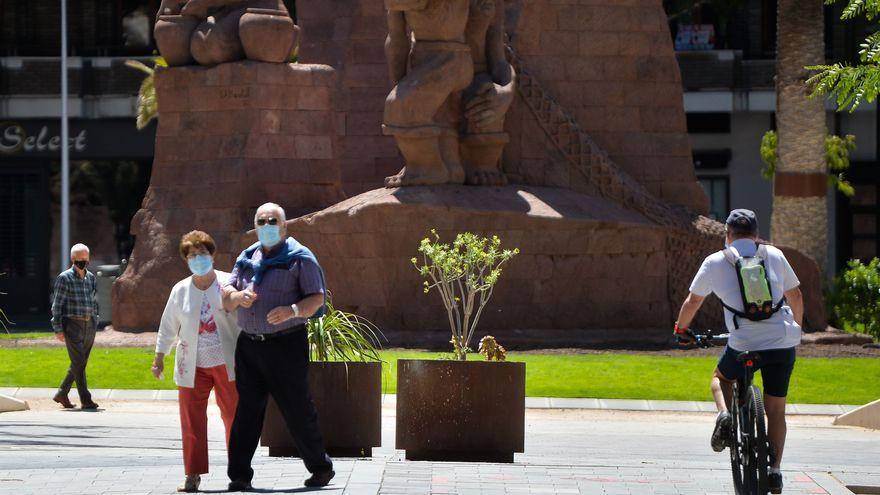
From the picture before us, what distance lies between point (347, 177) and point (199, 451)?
48.1 ft

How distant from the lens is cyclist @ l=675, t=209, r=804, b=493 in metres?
9.67

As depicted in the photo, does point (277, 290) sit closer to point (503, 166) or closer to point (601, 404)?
point (601, 404)

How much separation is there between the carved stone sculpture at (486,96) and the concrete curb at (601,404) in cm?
513

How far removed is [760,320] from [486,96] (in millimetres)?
12619

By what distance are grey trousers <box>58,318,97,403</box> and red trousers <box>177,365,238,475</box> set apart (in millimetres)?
6657

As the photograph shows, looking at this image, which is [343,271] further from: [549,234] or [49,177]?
[49,177]

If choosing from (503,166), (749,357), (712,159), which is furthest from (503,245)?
(712,159)

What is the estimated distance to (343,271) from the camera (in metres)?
21.8

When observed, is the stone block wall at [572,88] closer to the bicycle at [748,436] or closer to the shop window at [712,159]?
the bicycle at [748,436]

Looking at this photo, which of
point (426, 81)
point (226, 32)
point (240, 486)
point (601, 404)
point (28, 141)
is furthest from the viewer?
point (28, 141)

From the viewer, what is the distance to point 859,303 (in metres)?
25.5

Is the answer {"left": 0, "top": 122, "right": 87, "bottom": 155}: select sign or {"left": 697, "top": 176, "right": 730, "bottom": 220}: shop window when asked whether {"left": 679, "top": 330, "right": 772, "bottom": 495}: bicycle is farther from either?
{"left": 0, "top": 122, "right": 87, "bottom": 155}: select sign

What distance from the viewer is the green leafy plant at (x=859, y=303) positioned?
25453 mm

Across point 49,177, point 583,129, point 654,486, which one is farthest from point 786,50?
point 49,177
